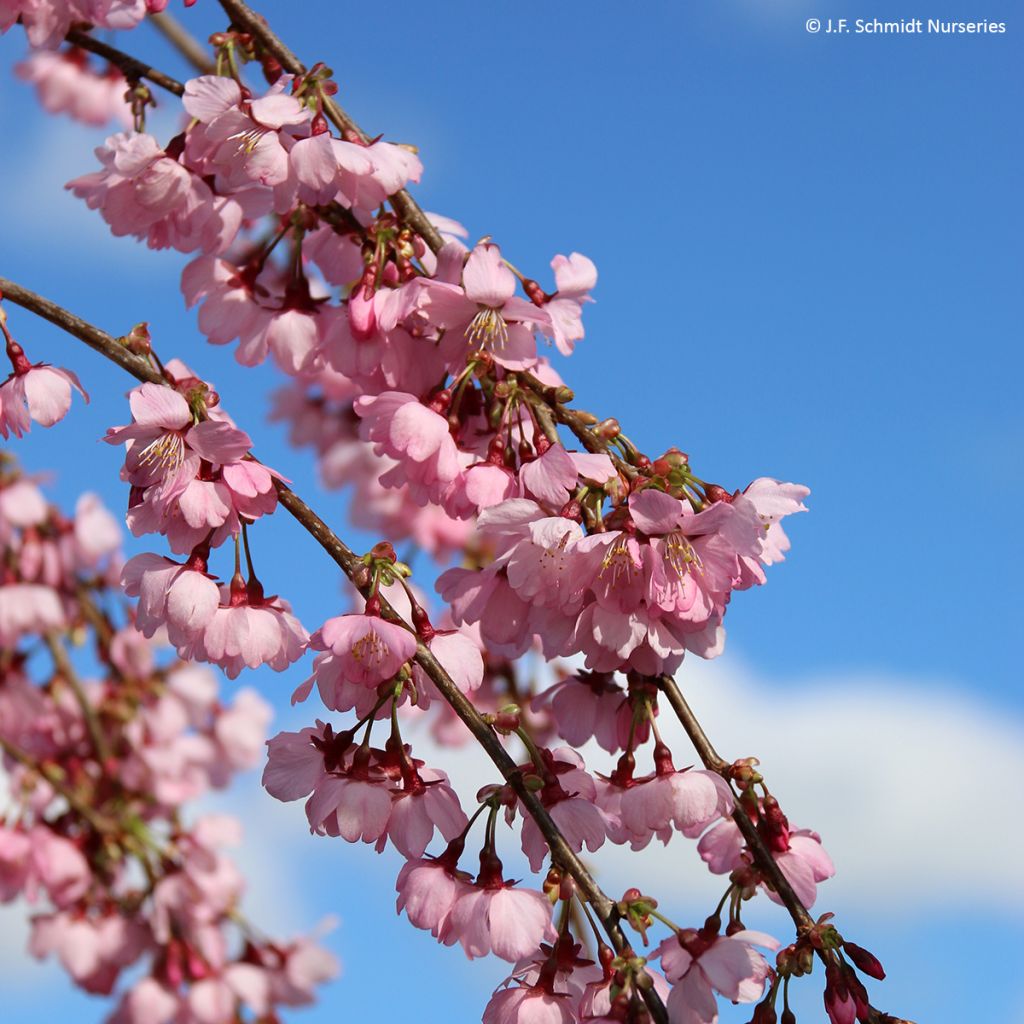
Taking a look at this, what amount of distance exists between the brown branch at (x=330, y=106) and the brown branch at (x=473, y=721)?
0.62m

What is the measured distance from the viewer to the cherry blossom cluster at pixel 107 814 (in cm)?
464

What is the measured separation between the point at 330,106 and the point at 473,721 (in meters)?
1.26

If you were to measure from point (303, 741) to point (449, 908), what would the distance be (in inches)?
13.6

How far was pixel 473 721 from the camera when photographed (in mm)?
1899

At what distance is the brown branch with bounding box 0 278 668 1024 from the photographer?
1.87 m

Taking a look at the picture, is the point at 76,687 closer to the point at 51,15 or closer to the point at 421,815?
the point at 51,15

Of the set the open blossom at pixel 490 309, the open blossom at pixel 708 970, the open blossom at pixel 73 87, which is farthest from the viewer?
the open blossom at pixel 73 87

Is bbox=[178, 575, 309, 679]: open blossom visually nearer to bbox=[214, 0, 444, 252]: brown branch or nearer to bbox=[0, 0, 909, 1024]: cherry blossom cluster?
bbox=[0, 0, 909, 1024]: cherry blossom cluster

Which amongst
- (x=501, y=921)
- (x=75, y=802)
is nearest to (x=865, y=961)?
(x=501, y=921)

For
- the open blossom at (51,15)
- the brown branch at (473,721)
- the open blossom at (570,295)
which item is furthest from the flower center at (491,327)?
the open blossom at (51,15)

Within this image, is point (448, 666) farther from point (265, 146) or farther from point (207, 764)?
point (207, 764)

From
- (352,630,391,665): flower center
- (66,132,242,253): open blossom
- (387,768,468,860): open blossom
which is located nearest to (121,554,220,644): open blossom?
(352,630,391,665): flower center

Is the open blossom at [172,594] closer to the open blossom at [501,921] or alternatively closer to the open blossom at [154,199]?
the open blossom at [501,921]

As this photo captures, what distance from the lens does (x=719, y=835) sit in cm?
236
